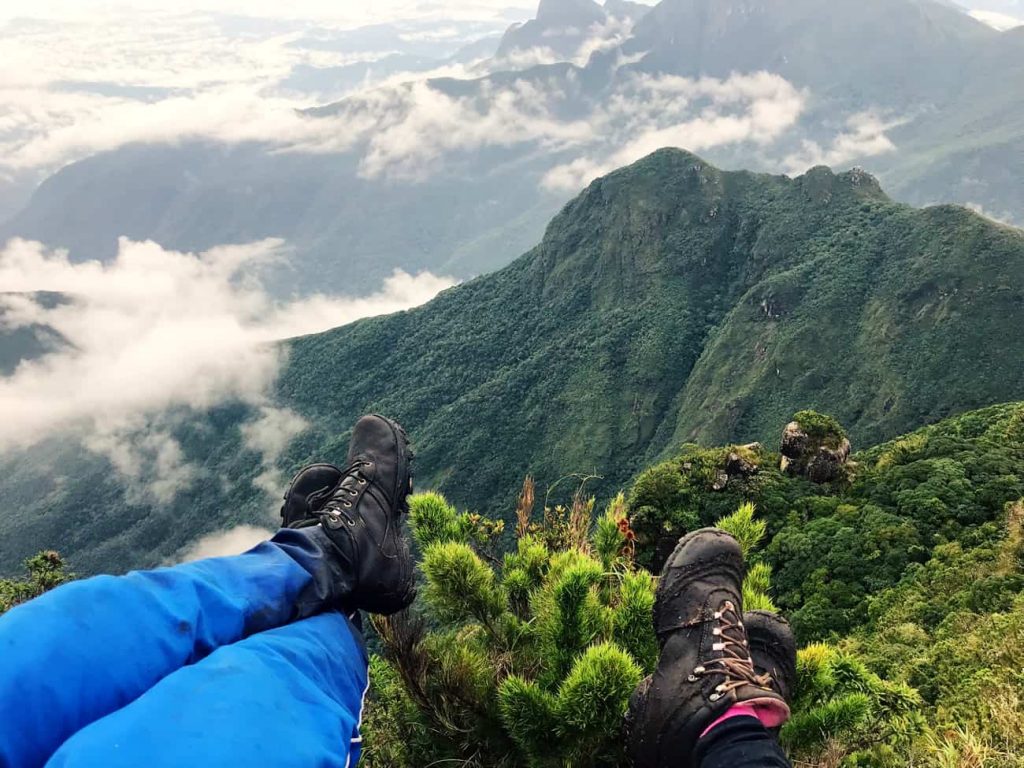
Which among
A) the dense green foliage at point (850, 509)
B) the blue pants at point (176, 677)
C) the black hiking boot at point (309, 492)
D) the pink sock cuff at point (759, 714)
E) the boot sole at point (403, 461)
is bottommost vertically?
the dense green foliage at point (850, 509)

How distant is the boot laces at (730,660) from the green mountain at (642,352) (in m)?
61.4

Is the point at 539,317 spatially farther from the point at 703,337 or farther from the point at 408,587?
the point at 408,587

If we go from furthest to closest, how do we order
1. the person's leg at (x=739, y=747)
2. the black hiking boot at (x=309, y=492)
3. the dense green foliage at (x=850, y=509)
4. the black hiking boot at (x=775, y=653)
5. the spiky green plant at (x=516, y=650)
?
the dense green foliage at (x=850, y=509) → the black hiking boot at (x=309, y=492) → the black hiking boot at (x=775, y=653) → the spiky green plant at (x=516, y=650) → the person's leg at (x=739, y=747)

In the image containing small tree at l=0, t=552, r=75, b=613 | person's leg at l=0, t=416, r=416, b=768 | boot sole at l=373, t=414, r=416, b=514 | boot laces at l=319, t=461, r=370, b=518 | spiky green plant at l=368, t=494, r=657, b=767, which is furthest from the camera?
small tree at l=0, t=552, r=75, b=613

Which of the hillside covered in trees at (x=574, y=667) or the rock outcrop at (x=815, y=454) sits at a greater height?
the hillside covered in trees at (x=574, y=667)

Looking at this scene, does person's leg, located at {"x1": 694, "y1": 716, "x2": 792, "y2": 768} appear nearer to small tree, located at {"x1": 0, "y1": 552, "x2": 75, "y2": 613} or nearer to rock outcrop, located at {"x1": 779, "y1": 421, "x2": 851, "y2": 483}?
small tree, located at {"x1": 0, "y1": 552, "x2": 75, "y2": 613}

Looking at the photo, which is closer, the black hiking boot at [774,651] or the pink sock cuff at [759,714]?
the pink sock cuff at [759,714]

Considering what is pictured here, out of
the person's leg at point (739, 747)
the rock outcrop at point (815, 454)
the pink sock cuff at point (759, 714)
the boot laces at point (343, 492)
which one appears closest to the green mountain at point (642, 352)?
the rock outcrop at point (815, 454)

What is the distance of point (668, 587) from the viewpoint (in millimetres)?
3096

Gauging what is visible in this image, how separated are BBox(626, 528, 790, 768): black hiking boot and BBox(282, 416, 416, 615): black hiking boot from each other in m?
1.47

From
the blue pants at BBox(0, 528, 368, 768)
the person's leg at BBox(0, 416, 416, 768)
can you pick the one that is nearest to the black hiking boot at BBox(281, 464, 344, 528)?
the person's leg at BBox(0, 416, 416, 768)

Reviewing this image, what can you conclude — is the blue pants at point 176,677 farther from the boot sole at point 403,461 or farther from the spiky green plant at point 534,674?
the boot sole at point 403,461

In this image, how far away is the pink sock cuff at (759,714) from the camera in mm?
2553

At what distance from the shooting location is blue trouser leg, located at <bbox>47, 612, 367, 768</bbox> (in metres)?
1.90
